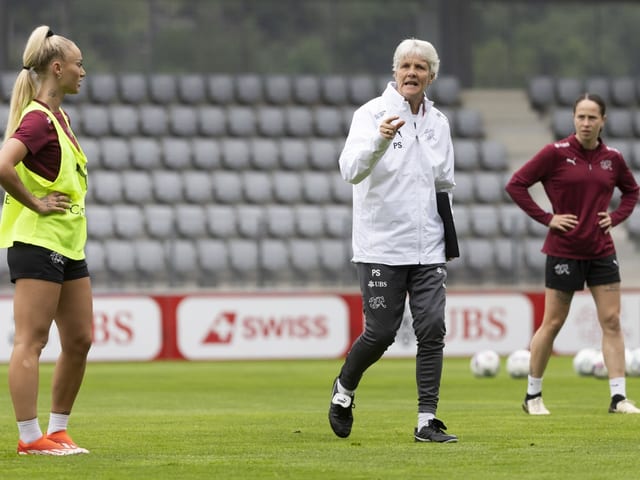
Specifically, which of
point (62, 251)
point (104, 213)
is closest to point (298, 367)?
point (104, 213)

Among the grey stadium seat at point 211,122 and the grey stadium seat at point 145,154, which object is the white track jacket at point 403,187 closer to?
the grey stadium seat at point 145,154

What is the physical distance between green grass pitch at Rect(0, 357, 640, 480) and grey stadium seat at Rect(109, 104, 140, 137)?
36.1ft

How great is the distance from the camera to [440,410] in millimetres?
10508

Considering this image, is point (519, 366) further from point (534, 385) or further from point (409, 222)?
point (409, 222)

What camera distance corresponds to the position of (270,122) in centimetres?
2616

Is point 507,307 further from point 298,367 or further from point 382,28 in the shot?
point 382,28

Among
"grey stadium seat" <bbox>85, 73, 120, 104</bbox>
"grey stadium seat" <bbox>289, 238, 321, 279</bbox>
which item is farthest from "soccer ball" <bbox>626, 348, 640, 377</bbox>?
"grey stadium seat" <bbox>85, 73, 120, 104</bbox>

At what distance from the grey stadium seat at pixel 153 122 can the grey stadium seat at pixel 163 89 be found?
671 millimetres

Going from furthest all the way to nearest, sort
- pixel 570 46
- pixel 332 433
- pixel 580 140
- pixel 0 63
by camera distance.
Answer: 1. pixel 570 46
2. pixel 0 63
3. pixel 580 140
4. pixel 332 433

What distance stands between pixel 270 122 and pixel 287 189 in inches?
89.8

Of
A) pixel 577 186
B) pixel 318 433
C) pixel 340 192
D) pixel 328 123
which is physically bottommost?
pixel 318 433

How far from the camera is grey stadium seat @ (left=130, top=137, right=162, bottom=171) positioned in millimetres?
24625

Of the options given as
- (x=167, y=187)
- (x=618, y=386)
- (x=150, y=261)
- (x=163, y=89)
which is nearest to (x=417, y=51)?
(x=618, y=386)

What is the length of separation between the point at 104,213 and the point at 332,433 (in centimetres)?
1289
